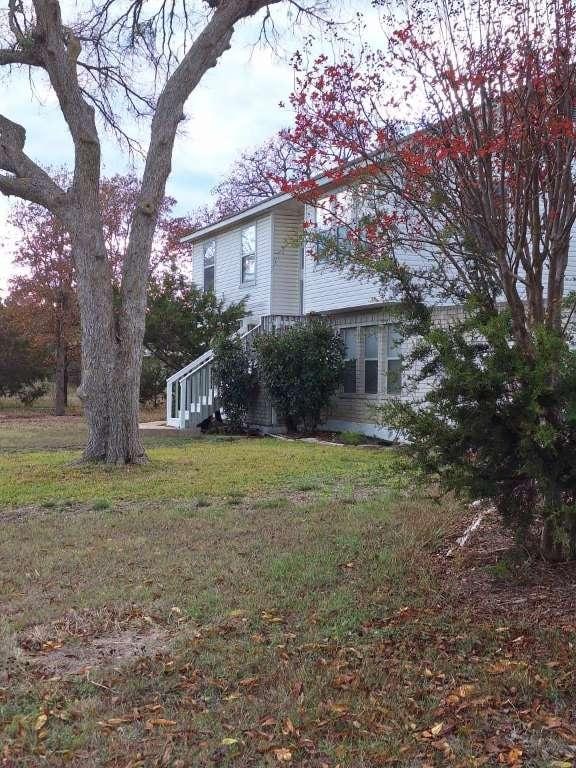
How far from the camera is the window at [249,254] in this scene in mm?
19233

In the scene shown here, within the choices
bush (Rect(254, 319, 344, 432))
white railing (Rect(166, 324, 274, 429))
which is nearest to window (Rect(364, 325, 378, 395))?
bush (Rect(254, 319, 344, 432))

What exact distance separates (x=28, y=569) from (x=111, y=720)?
2695 mm

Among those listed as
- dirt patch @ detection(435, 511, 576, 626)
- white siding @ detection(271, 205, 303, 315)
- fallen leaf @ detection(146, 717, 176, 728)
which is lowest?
fallen leaf @ detection(146, 717, 176, 728)

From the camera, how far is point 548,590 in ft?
15.4

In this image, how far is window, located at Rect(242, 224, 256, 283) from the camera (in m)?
19.2

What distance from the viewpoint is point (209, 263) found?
72.6 ft

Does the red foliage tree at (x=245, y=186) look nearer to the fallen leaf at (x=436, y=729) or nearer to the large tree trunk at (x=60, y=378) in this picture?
the large tree trunk at (x=60, y=378)

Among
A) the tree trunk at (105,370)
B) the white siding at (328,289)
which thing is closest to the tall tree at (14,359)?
the white siding at (328,289)

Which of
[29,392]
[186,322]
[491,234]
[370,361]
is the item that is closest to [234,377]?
[370,361]

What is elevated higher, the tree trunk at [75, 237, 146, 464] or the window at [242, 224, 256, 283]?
the window at [242, 224, 256, 283]

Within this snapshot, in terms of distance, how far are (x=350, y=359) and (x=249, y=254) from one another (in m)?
4.73

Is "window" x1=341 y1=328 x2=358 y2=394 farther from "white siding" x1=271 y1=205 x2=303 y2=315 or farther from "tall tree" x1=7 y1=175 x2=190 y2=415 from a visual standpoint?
"tall tree" x1=7 y1=175 x2=190 y2=415

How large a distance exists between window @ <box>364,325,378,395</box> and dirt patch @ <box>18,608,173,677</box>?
450 inches

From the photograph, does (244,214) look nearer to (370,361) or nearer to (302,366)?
(302,366)
